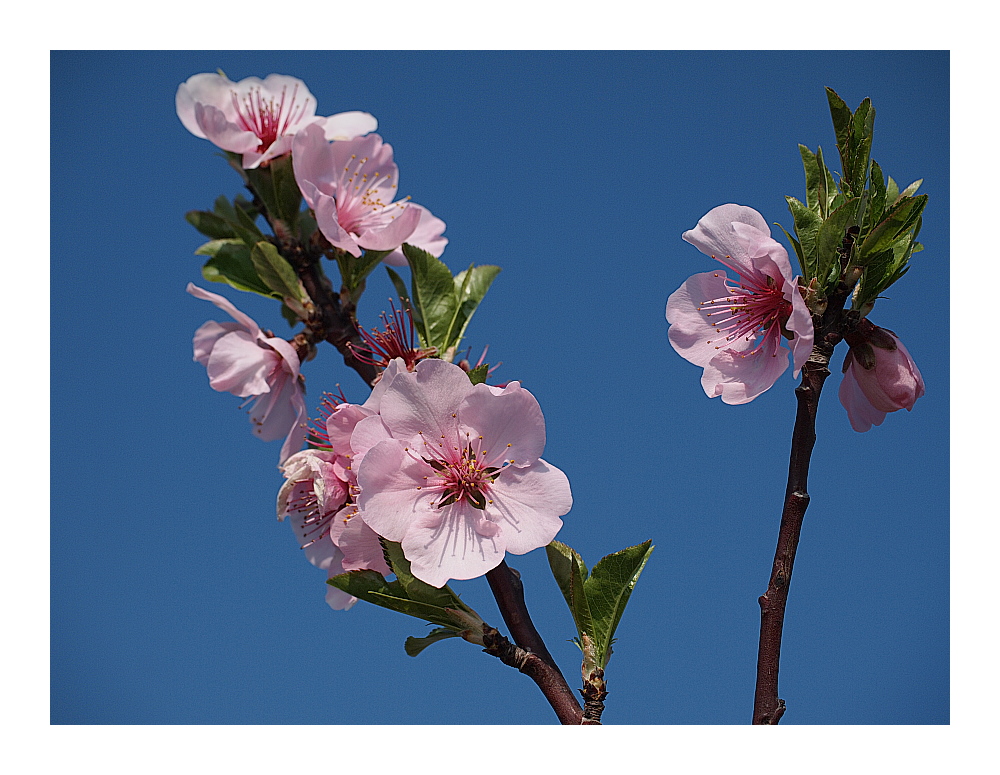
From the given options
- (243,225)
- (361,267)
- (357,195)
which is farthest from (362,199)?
(243,225)

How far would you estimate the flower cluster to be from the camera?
1.10 m

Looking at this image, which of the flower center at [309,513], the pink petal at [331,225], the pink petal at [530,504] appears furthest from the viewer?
the pink petal at [331,225]

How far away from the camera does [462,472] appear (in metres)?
1.16

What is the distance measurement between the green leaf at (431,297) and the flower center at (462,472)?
0.35 m

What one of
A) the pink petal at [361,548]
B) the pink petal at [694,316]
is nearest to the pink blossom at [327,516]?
the pink petal at [361,548]

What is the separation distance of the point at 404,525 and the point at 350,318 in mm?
570

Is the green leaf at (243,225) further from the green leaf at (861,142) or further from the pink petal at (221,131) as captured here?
the green leaf at (861,142)

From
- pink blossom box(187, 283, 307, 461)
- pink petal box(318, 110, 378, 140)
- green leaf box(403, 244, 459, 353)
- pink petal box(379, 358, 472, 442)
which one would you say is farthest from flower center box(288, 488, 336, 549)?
pink petal box(318, 110, 378, 140)

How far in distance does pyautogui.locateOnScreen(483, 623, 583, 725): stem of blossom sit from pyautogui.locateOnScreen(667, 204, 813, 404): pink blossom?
1.44ft

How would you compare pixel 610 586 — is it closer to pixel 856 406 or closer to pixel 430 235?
pixel 856 406

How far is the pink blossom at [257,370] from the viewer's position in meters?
1.49

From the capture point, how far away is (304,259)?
5.33ft

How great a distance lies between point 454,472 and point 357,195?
0.69m

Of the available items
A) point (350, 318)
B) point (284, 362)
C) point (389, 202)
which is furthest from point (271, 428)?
point (389, 202)
